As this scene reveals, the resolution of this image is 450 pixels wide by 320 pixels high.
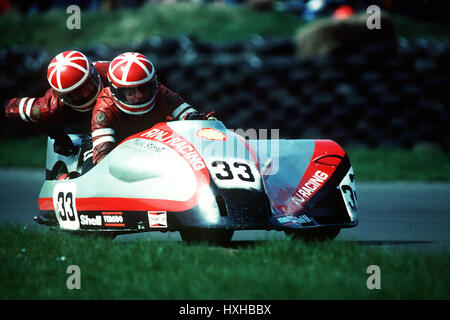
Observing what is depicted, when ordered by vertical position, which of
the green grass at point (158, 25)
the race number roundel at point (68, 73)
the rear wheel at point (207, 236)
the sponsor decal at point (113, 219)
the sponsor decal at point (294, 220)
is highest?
the green grass at point (158, 25)

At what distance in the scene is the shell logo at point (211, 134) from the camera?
18.9 feet

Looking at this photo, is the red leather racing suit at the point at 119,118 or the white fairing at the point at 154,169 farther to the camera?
the red leather racing suit at the point at 119,118

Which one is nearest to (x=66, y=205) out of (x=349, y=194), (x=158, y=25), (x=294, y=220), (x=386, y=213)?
(x=294, y=220)

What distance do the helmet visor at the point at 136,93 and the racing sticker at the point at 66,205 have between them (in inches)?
29.3

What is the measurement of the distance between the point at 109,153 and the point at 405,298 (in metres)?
2.66

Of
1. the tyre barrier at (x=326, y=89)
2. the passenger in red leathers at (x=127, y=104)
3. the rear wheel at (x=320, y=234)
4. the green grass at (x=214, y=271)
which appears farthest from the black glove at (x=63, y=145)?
the tyre barrier at (x=326, y=89)

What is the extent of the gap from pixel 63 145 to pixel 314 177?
2.19 meters

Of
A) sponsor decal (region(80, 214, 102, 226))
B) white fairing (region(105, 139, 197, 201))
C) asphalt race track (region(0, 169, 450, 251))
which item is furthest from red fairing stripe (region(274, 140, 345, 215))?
sponsor decal (region(80, 214, 102, 226))

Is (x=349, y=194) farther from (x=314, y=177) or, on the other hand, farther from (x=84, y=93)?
(x=84, y=93)

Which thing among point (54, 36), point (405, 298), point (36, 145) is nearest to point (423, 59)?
point (36, 145)

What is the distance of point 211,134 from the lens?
19.0 ft

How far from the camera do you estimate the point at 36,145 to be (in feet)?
56.0

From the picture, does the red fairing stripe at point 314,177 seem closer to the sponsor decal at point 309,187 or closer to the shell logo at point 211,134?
the sponsor decal at point 309,187
